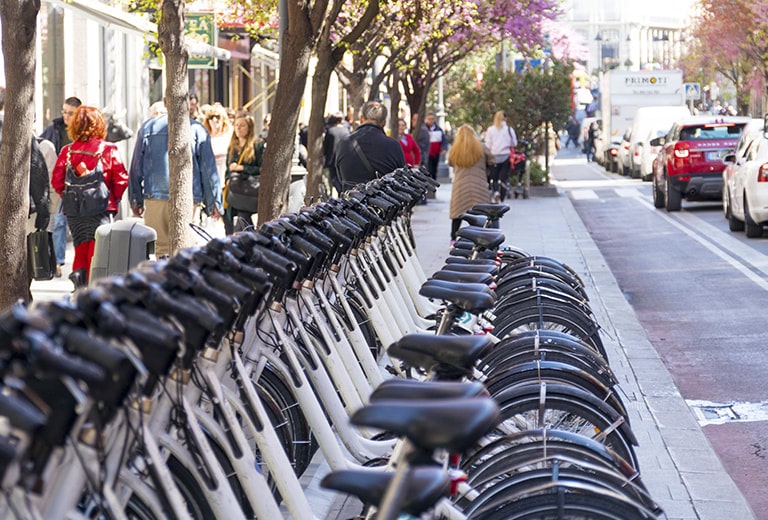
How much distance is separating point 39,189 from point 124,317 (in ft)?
26.1

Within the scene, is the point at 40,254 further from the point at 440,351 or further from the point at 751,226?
the point at 751,226

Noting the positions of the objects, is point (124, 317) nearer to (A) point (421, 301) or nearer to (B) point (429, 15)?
(A) point (421, 301)

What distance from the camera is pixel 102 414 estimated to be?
312cm

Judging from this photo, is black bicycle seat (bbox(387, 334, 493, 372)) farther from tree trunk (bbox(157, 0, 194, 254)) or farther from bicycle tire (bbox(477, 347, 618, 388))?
tree trunk (bbox(157, 0, 194, 254))

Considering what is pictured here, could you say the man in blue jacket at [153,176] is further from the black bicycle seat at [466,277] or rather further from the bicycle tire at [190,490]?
the bicycle tire at [190,490]

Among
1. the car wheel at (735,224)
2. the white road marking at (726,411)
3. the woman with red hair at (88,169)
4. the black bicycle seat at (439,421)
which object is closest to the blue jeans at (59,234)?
the woman with red hair at (88,169)

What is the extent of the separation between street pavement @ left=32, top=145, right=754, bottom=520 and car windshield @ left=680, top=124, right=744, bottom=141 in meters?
8.24

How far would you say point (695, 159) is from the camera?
2633cm

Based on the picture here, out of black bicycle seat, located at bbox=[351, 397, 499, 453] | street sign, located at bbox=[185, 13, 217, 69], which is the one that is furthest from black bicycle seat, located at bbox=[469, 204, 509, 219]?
street sign, located at bbox=[185, 13, 217, 69]

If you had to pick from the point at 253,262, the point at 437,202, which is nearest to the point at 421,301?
the point at 253,262

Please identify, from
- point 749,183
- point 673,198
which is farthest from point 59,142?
point 673,198

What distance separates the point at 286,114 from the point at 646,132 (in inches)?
1194

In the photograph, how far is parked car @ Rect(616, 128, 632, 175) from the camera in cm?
4478

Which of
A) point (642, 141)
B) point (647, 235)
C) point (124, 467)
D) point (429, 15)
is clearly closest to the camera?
point (124, 467)
